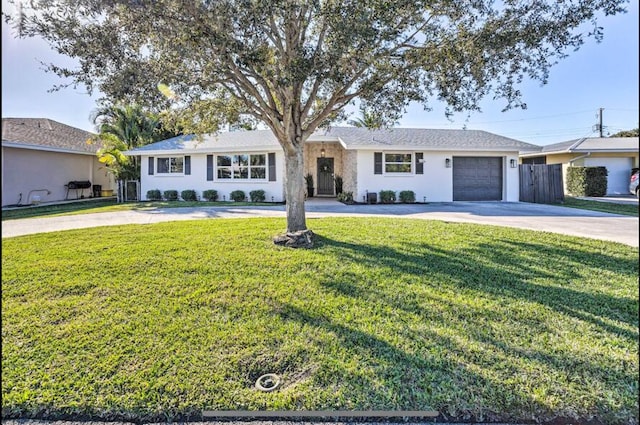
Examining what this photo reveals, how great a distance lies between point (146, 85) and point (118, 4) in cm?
122

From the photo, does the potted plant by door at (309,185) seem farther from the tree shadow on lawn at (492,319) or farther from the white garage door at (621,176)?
the white garage door at (621,176)

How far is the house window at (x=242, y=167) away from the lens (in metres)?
17.2

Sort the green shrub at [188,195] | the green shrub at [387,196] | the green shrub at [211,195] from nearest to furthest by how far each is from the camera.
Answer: the green shrub at [387,196], the green shrub at [211,195], the green shrub at [188,195]

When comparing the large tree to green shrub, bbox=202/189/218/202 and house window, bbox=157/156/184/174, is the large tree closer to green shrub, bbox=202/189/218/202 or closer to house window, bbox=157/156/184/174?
green shrub, bbox=202/189/218/202

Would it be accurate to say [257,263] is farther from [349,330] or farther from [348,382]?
[348,382]

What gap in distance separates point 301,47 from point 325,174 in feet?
45.6

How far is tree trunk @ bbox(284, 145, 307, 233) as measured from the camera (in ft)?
24.1

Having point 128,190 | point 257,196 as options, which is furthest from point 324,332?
point 128,190

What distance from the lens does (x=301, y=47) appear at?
591cm

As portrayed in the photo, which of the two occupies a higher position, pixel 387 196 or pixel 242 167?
pixel 242 167

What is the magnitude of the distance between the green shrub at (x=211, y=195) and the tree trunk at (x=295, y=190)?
1094cm

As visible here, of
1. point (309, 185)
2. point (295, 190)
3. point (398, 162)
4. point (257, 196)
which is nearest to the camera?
point (295, 190)

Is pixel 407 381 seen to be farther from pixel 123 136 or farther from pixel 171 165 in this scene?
pixel 123 136

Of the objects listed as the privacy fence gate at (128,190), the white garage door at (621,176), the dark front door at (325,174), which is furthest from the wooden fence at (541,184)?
the privacy fence gate at (128,190)
